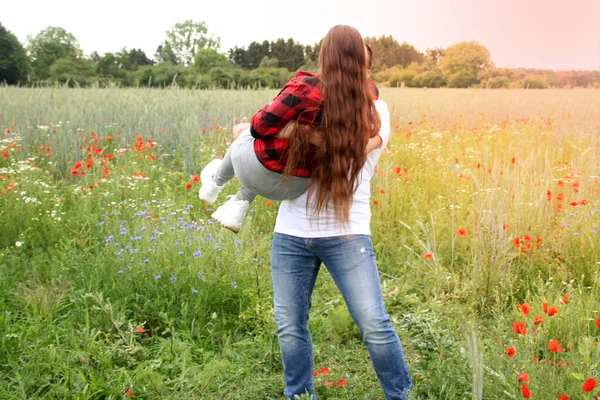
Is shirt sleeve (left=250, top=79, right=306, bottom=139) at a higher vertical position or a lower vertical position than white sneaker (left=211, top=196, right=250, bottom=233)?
higher

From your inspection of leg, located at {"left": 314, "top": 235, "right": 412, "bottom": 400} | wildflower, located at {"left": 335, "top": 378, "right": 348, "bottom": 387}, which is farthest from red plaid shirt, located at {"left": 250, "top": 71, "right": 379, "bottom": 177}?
wildflower, located at {"left": 335, "top": 378, "right": 348, "bottom": 387}

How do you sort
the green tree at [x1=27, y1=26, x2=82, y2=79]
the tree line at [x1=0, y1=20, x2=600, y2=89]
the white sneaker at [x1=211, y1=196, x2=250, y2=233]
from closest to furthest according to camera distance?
the white sneaker at [x1=211, y1=196, x2=250, y2=233] < the tree line at [x1=0, y1=20, x2=600, y2=89] < the green tree at [x1=27, y1=26, x2=82, y2=79]

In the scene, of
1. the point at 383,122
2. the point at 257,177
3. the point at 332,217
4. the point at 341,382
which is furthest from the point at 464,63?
the point at 257,177

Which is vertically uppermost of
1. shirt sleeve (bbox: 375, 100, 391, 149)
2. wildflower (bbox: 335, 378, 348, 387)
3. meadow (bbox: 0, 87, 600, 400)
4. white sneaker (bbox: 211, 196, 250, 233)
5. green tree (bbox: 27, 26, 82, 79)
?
green tree (bbox: 27, 26, 82, 79)

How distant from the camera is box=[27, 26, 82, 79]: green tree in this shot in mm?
37875

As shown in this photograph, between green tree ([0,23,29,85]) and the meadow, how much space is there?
2746 cm

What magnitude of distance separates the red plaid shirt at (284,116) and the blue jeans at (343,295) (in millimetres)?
353

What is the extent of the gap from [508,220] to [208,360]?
8.25 ft

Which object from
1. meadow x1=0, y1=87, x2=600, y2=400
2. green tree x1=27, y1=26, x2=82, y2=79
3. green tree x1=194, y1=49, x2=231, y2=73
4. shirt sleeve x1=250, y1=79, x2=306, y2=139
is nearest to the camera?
shirt sleeve x1=250, y1=79, x2=306, y2=139

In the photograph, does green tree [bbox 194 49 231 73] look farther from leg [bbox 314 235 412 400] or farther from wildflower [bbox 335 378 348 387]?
leg [bbox 314 235 412 400]

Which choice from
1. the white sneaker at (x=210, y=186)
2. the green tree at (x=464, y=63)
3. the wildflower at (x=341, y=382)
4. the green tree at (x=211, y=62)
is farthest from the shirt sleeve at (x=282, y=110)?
the green tree at (x=211, y=62)

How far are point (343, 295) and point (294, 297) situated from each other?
0.69 feet

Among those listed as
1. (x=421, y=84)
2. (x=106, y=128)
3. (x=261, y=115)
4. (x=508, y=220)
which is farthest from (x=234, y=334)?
(x=421, y=84)

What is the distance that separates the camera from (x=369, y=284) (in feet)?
7.12
